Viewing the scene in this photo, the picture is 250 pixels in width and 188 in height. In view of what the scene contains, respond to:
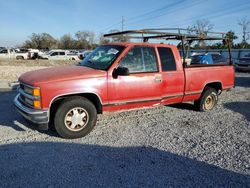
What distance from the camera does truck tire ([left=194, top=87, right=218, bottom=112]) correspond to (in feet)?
23.7

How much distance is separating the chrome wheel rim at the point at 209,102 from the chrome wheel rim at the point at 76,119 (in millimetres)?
3796

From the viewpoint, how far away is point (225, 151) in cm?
466

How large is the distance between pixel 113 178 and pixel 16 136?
2.42 meters

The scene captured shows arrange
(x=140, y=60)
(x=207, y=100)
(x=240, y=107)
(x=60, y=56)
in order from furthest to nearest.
A: (x=60, y=56)
(x=240, y=107)
(x=207, y=100)
(x=140, y=60)

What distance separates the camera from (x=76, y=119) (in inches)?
200

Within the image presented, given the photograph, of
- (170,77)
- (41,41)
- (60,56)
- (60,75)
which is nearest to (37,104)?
(60,75)

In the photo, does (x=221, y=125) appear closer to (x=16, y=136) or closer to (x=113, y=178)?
(x=113, y=178)

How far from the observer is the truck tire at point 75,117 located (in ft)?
16.1

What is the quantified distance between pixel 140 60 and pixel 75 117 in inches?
73.9

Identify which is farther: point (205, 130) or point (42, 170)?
point (205, 130)

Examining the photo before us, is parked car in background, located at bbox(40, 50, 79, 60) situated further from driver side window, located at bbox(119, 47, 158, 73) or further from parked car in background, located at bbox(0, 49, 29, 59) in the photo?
driver side window, located at bbox(119, 47, 158, 73)

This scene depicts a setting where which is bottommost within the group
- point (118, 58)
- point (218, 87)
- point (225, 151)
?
point (225, 151)

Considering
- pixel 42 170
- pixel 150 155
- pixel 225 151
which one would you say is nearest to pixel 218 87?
pixel 225 151

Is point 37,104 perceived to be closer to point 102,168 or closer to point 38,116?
point 38,116
